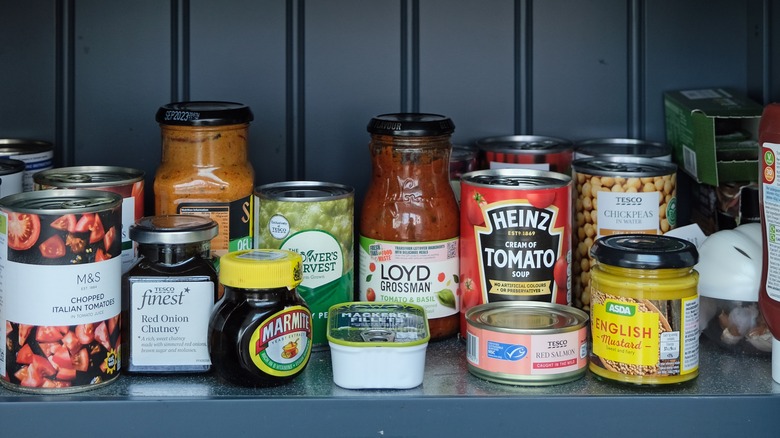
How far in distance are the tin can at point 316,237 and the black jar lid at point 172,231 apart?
86 mm

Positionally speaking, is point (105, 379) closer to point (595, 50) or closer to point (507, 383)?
point (507, 383)

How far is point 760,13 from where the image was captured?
1585 mm

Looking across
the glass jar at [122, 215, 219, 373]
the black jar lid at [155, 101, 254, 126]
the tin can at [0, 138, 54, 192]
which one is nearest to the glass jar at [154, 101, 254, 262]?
the black jar lid at [155, 101, 254, 126]

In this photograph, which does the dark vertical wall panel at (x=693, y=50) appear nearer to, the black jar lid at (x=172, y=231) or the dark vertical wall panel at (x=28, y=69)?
the black jar lid at (x=172, y=231)

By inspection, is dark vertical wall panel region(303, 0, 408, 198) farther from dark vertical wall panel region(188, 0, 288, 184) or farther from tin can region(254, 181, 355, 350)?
tin can region(254, 181, 355, 350)

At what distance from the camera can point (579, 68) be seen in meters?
1.62

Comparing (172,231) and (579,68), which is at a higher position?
(579,68)

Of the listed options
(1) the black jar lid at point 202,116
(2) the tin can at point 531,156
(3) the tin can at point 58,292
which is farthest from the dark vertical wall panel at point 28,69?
(2) the tin can at point 531,156

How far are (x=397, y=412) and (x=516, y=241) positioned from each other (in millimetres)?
271

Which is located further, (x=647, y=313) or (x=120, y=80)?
(x=120, y=80)

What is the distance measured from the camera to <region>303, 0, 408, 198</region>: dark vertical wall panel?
1.58 meters

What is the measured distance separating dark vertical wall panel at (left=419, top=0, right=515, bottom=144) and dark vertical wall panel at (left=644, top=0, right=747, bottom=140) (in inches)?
8.6

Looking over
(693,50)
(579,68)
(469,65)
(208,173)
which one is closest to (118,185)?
(208,173)

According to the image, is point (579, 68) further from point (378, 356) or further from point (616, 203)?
point (378, 356)
